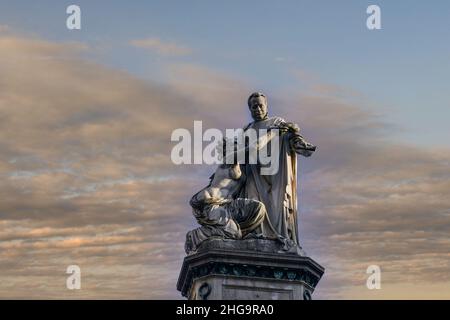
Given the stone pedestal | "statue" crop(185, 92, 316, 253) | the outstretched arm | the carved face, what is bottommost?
the stone pedestal

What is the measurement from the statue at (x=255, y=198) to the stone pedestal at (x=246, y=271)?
39 cm

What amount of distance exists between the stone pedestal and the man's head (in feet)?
13.4

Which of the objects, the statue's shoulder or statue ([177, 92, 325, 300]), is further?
the statue's shoulder

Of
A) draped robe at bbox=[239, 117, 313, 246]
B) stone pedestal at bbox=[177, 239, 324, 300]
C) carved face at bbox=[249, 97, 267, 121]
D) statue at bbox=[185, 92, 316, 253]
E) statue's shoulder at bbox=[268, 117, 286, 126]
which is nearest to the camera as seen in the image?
stone pedestal at bbox=[177, 239, 324, 300]

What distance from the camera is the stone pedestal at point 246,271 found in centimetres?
3184

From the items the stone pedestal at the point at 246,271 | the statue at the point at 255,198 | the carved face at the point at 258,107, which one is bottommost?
the stone pedestal at the point at 246,271

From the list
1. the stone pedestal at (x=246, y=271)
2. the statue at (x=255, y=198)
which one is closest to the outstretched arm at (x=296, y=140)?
the statue at (x=255, y=198)

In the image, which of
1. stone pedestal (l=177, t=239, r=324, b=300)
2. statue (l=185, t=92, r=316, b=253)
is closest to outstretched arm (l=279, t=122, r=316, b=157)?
statue (l=185, t=92, r=316, b=253)

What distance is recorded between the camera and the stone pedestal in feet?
104

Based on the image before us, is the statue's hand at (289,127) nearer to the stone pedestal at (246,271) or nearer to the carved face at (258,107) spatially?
the carved face at (258,107)

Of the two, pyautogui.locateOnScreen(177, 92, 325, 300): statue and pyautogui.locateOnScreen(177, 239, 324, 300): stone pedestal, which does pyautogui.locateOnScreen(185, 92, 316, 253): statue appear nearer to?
pyautogui.locateOnScreen(177, 92, 325, 300): statue

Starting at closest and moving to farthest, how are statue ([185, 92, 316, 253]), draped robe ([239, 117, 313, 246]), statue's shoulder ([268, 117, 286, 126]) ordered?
statue ([185, 92, 316, 253]) → draped robe ([239, 117, 313, 246]) → statue's shoulder ([268, 117, 286, 126])

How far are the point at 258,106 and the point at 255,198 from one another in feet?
8.92
